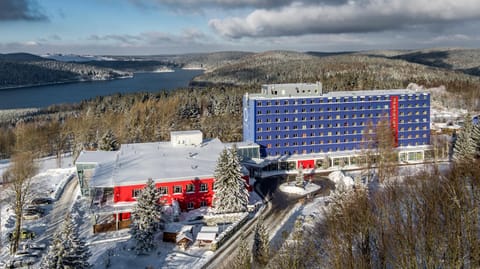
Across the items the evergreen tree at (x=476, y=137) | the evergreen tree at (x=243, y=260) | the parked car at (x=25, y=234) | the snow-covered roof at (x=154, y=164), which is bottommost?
the parked car at (x=25, y=234)

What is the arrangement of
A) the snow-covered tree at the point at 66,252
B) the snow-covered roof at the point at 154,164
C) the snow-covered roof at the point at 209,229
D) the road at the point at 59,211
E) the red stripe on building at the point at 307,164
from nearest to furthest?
the snow-covered tree at the point at 66,252 < the snow-covered roof at the point at 209,229 < the road at the point at 59,211 < the snow-covered roof at the point at 154,164 < the red stripe on building at the point at 307,164

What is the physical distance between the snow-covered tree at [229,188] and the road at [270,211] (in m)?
1.74

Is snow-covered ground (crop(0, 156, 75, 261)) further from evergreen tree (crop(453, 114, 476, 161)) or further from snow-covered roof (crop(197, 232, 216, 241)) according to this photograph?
evergreen tree (crop(453, 114, 476, 161))

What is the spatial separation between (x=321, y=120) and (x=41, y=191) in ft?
99.3

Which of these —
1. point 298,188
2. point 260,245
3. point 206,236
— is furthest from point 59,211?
point 298,188

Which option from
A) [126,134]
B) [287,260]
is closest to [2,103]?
[126,134]

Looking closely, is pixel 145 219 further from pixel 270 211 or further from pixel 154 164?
pixel 270 211

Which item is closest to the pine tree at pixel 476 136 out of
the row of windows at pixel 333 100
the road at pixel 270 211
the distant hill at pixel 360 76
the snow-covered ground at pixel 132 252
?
the row of windows at pixel 333 100

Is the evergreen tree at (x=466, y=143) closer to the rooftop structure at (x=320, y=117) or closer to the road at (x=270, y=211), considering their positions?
the rooftop structure at (x=320, y=117)

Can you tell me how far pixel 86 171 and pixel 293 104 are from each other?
2326 centimetres

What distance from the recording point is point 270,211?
1259 inches

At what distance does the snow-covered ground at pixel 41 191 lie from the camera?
94.9 ft

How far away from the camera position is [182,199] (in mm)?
32438

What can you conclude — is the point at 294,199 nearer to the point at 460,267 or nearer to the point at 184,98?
the point at 460,267
